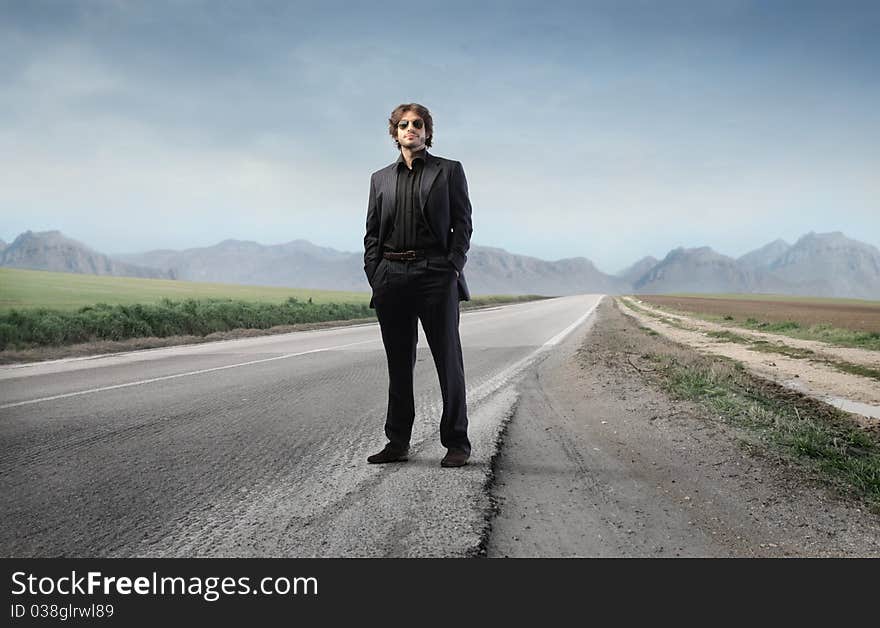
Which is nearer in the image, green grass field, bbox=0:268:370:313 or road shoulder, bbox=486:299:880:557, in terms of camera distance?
road shoulder, bbox=486:299:880:557

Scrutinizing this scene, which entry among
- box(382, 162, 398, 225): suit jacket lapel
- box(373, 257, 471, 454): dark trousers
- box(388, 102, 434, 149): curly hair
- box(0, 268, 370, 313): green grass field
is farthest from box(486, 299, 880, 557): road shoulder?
box(0, 268, 370, 313): green grass field

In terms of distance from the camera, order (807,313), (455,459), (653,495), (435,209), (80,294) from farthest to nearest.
→ (80,294) < (807,313) < (455,459) < (435,209) < (653,495)

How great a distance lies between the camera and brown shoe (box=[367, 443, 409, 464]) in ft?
11.0

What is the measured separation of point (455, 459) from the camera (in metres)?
3.27

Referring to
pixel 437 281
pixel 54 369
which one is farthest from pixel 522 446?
pixel 54 369

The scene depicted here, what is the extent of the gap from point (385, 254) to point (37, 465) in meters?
2.30

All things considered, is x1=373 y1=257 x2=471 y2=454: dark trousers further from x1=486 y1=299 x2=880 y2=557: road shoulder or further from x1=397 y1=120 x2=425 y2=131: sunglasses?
x1=397 y1=120 x2=425 y2=131: sunglasses

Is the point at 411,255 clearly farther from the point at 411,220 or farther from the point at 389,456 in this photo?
the point at 389,456

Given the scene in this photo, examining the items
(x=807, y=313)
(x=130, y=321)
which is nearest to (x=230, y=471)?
(x=130, y=321)

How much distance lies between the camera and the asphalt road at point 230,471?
2236mm

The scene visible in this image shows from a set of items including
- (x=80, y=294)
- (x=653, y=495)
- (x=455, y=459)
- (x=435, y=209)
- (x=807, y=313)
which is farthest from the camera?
(x=80, y=294)

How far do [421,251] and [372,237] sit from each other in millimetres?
324

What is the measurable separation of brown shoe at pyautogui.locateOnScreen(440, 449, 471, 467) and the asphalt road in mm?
53
